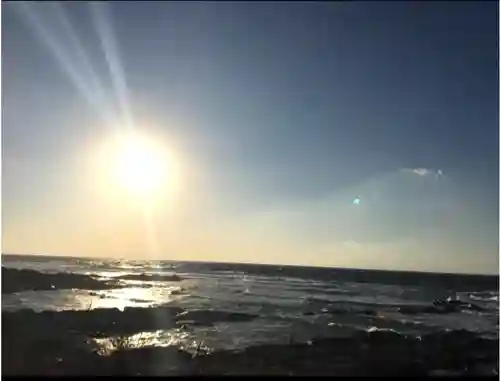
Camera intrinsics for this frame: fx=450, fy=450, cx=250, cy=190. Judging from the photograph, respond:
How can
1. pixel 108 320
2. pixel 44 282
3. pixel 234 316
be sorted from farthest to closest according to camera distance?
pixel 44 282 < pixel 234 316 < pixel 108 320

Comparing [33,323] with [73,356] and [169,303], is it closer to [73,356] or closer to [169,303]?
[73,356]

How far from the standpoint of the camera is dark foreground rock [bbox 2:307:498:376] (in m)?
5.68

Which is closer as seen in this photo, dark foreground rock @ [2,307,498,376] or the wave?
dark foreground rock @ [2,307,498,376]

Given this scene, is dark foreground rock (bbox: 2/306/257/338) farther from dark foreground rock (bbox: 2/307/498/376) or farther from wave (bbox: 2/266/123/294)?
wave (bbox: 2/266/123/294)

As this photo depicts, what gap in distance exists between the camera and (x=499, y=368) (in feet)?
19.7

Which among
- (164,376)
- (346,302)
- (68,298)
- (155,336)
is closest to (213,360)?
(164,376)

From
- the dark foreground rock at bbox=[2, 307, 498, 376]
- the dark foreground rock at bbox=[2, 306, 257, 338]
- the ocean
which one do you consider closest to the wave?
the ocean

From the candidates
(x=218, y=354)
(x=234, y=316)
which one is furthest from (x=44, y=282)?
(x=218, y=354)

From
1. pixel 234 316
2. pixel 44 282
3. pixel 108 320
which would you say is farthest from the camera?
pixel 44 282

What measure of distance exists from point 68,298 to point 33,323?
11.3 ft

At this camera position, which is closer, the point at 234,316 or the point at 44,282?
the point at 234,316

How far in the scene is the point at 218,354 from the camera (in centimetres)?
636

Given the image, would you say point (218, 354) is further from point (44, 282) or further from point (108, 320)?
point (44, 282)

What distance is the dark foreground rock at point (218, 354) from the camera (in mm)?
5684
